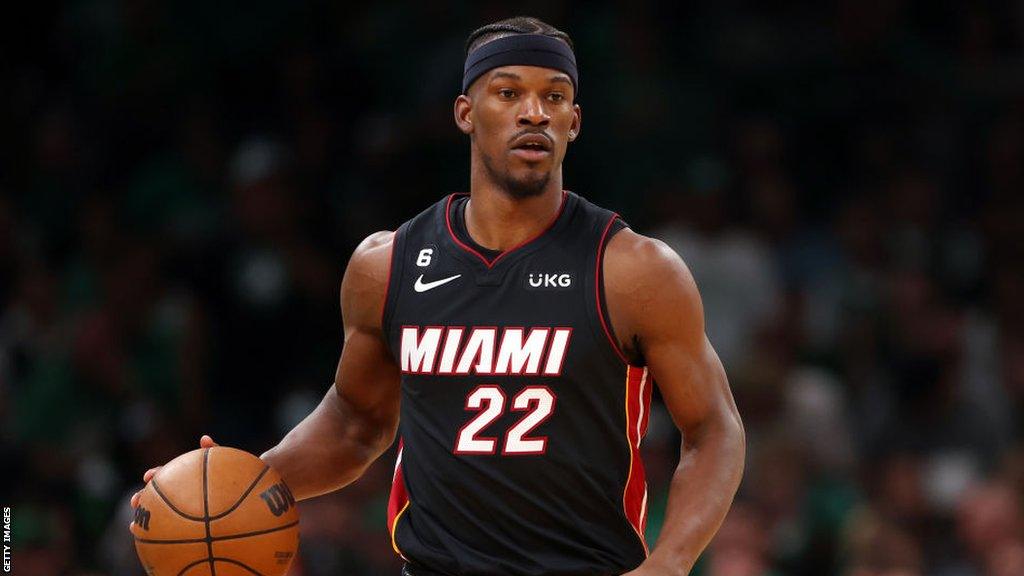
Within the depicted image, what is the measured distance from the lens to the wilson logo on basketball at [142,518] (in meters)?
4.88

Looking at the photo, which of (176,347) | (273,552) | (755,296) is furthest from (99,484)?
(273,552)

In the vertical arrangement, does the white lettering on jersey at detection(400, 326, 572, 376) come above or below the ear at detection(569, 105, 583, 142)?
below

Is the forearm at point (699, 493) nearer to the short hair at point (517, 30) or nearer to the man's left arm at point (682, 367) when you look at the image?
the man's left arm at point (682, 367)

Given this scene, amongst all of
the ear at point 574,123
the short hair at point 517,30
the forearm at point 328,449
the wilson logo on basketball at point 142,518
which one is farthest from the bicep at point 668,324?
the wilson logo on basketball at point 142,518

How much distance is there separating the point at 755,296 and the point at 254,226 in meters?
2.75

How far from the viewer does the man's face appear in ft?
15.8

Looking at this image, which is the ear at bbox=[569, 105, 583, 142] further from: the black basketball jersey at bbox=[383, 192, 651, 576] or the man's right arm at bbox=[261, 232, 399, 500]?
the man's right arm at bbox=[261, 232, 399, 500]

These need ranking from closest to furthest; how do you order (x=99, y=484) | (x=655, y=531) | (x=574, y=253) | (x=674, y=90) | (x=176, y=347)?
(x=574, y=253), (x=655, y=531), (x=99, y=484), (x=176, y=347), (x=674, y=90)

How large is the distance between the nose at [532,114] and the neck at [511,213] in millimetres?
176

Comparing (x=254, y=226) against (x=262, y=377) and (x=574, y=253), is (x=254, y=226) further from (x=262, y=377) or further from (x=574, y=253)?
(x=574, y=253)

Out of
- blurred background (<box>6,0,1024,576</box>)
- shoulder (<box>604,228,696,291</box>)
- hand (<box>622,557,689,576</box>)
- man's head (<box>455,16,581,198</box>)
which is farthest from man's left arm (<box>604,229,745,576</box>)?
blurred background (<box>6,0,1024,576</box>)

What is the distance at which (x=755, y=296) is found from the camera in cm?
960

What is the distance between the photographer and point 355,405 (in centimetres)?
535

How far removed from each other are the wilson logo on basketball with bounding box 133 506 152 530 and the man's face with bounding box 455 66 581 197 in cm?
132
